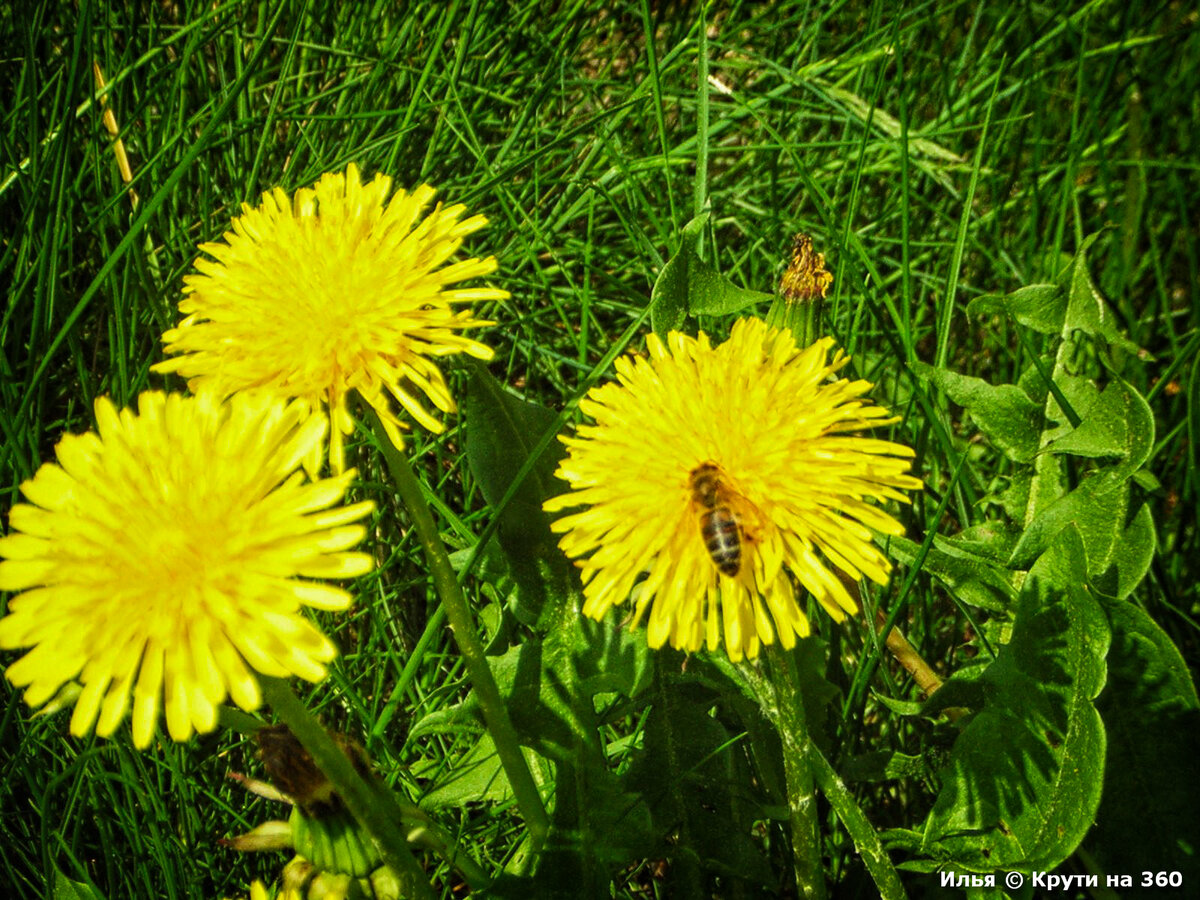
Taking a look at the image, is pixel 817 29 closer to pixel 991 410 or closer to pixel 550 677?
pixel 991 410

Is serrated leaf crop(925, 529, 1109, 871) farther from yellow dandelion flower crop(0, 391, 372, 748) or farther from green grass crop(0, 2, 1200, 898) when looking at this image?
yellow dandelion flower crop(0, 391, 372, 748)

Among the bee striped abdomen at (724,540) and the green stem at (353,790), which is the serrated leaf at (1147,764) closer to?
the bee striped abdomen at (724,540)

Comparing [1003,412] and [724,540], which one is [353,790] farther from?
[1003,412]

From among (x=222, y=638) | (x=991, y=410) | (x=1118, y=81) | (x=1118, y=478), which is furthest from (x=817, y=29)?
(x=222, y=638)

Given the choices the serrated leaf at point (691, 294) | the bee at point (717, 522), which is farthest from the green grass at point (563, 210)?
the bee at point (717, 522)

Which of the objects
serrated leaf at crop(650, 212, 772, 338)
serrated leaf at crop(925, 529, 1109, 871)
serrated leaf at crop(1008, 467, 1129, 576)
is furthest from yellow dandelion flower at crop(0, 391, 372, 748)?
serrated leaf at crop(1008, 467, 1129, 576)

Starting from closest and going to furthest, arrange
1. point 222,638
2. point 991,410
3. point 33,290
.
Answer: point 222,638 < point 991,410 < point 33,290
